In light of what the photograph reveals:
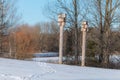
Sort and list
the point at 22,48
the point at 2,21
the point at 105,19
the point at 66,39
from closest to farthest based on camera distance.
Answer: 1. the point at 105,19
2. the point at 2,21
3. the point at 66,39
4. the point at 22,48

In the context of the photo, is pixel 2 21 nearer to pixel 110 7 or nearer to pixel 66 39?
pixel 66 39

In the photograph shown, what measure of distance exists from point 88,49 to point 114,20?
348 cm

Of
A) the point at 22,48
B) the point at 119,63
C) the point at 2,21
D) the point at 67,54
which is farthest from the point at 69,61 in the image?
the point at 22,48

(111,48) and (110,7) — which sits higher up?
(110,7)

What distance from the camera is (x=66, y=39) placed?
2783 cm

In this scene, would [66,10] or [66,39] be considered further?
[66,39]

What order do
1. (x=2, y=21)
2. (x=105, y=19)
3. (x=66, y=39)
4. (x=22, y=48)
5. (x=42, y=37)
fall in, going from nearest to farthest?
(x=105, y=19) → (x=2, y=21) → (x=66, y=39) → (x=22, y=48) → (x=42, y=37)

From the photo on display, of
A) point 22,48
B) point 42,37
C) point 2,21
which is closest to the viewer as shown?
point 2,21

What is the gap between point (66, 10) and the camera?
2598cm

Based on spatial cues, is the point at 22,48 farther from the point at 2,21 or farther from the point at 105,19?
the point at 105,19

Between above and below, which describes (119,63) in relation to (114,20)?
below

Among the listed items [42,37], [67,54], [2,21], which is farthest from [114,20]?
[42,37]

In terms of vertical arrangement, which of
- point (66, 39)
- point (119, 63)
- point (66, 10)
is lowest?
point (119, 63)

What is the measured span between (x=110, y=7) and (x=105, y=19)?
3.80 ft
